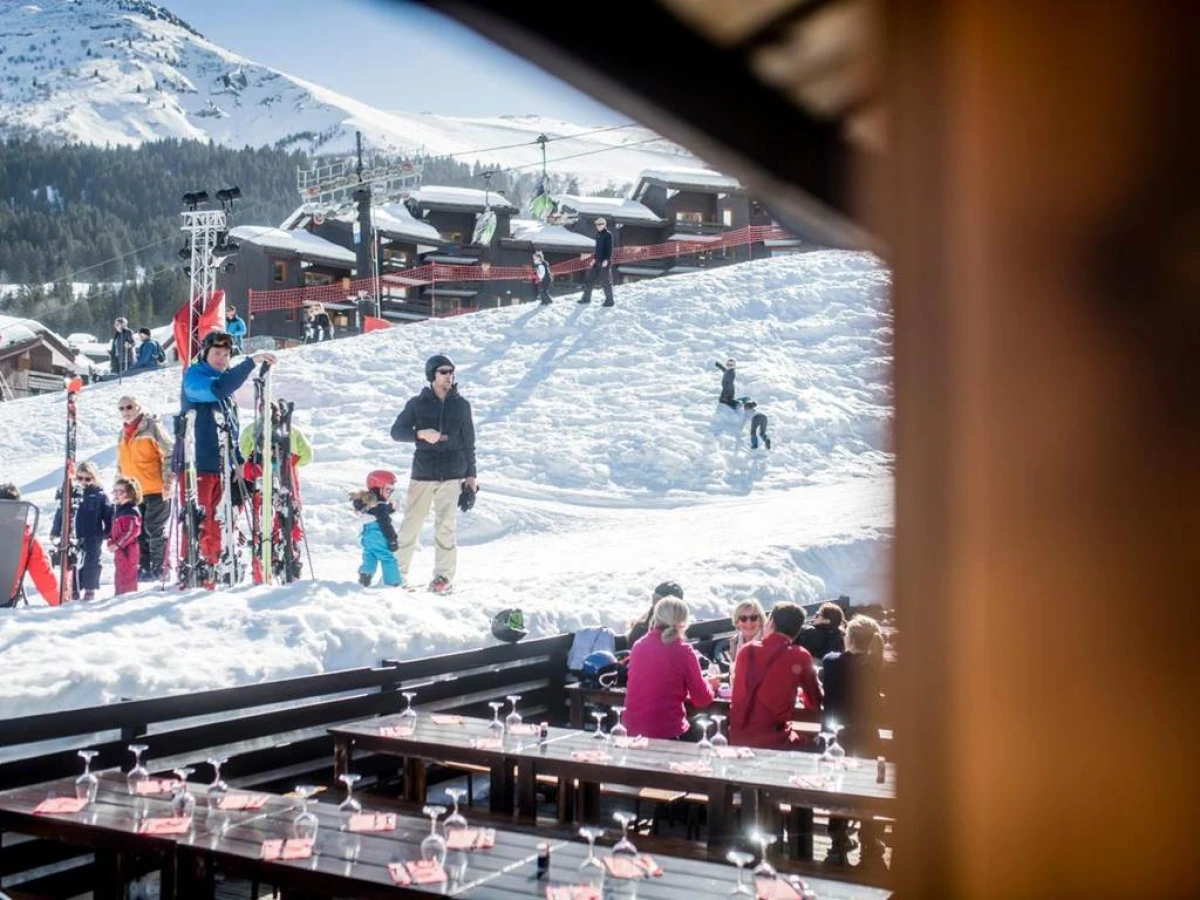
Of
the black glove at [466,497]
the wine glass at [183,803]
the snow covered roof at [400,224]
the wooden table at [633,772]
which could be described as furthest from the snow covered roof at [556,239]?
the wine glass at [183,803]

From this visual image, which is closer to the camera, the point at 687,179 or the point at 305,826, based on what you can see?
→ the point at 305,826

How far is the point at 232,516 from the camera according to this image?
1046 cm

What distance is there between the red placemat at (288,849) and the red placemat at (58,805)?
991mm

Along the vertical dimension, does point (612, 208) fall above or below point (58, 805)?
above

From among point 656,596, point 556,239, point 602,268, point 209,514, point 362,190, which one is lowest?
point 656,596

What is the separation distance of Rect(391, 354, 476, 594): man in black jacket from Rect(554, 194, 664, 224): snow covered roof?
40.6 metres

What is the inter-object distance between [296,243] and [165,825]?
148 ft

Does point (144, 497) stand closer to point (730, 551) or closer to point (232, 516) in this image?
point (232, 516)

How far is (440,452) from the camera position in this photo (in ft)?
37.1

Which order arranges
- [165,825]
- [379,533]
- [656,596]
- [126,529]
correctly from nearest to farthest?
[165,825] → [656,596] → [126,529] → [379,533]

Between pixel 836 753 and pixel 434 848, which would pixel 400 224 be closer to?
pixel 836 753

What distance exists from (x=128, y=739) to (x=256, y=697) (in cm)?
86

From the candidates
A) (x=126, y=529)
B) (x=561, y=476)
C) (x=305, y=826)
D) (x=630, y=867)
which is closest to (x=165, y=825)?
(x=305, y=826)

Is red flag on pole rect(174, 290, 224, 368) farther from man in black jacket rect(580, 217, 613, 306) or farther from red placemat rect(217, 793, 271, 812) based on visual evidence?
red placemat rect(217, 793, 271, 812)
